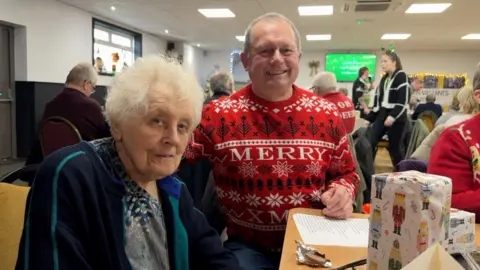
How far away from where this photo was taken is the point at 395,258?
0.79 meters

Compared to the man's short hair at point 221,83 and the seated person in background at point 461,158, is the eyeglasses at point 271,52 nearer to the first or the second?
the seated person in background at point 461,158

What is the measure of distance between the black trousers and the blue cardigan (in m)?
4.54

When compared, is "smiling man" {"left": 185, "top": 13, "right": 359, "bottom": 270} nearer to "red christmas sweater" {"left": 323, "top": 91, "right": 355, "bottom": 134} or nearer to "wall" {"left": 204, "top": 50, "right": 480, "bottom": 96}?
"red christmas sweater" {"left": 323, "top": 91, "right": 355, "bottom": 134}

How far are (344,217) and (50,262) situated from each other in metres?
0.92

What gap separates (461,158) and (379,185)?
830 mm

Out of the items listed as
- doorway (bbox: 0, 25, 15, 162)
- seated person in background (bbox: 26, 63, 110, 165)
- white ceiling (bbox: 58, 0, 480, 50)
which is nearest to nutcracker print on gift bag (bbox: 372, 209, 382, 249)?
seated person in background (bbox: 26, 63, 110, 165)

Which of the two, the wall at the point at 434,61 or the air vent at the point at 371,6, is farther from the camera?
the wall at the point at 434,61

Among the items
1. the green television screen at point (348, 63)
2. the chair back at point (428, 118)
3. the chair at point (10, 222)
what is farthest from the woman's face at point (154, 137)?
the green television screen at point (348, 63)

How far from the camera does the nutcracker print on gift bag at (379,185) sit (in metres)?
0.80

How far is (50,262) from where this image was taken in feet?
2.72

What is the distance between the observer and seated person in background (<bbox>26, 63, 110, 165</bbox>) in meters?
3.30

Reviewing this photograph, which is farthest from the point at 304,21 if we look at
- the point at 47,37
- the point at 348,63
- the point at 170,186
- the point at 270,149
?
the point at 170,186

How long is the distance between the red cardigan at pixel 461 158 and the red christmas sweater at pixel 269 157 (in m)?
0.33

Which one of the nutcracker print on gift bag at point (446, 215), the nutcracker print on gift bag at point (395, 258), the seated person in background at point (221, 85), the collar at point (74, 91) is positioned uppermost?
the seated person in background at point (221, 85)
